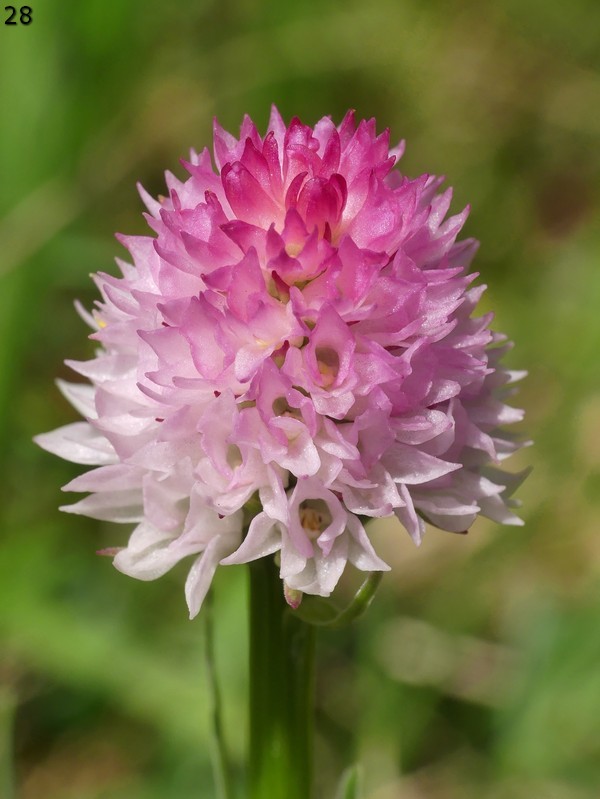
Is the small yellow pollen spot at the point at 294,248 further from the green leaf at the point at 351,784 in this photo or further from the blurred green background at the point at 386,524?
the blurred green background at the point at 386,524

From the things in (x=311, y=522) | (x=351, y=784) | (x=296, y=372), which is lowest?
(x=351, y=784)

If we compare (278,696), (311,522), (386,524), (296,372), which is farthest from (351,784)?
(386,524)

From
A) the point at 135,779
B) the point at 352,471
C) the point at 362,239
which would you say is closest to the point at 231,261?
the point at 362,239

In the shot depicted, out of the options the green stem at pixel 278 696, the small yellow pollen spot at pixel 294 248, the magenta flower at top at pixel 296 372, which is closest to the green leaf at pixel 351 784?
the green stem at pixel 278 696

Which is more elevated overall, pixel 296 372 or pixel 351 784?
pixel 296 372

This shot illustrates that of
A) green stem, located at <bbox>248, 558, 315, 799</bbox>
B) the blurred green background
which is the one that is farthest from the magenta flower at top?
the blurred green background

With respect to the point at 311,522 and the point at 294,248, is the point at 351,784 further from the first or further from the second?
the point at 294,248

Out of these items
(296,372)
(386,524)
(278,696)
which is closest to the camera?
(296,372)

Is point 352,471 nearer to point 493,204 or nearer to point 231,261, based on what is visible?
point 231,261
